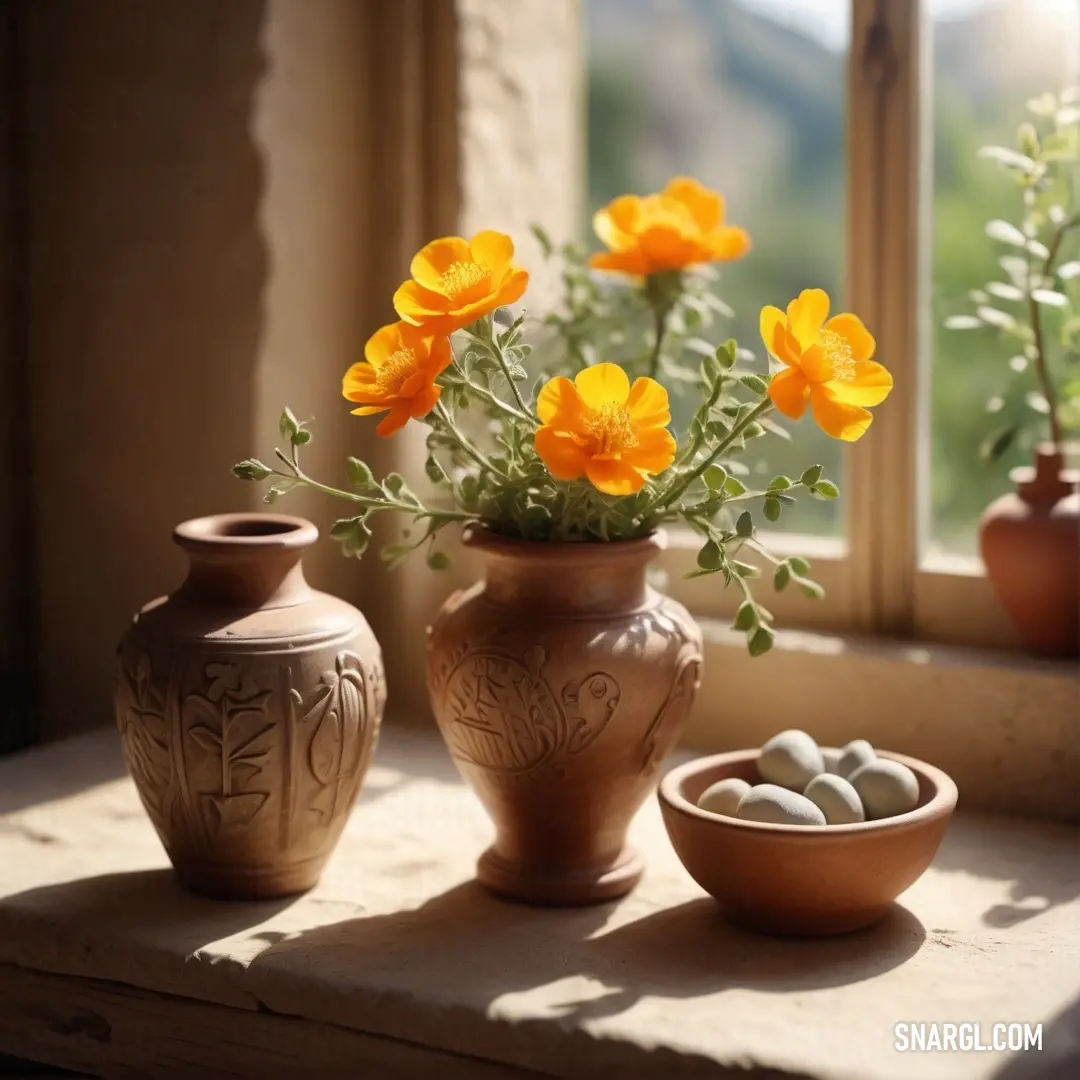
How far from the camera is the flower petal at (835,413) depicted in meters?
1.32

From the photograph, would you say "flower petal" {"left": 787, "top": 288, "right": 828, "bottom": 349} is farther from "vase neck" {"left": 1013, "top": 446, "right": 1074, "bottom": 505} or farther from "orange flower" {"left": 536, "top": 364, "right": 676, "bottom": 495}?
"vase neck" {"left": 1013, "top": 446, "right": 1074, "bottom": 505}

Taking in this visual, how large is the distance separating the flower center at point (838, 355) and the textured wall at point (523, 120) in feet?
2.74

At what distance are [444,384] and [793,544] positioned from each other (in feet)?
2.67

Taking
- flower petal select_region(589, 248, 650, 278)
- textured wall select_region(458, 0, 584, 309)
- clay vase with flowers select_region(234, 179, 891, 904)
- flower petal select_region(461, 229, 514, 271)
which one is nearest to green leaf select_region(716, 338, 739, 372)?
clay vase with flowers select_region(234, 179, 891, 904)

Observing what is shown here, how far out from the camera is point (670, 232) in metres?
1.68

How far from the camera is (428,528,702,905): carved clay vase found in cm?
141

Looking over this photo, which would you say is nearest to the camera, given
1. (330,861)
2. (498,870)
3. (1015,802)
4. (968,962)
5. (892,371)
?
(968,962)

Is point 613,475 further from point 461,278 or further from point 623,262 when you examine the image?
point 623,262

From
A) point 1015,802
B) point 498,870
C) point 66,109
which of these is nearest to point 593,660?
point 498,870

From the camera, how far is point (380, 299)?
2098 mm

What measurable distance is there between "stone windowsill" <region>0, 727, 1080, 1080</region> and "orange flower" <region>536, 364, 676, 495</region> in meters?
0.44

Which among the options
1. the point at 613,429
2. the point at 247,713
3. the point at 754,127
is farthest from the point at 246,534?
the point at 754,127

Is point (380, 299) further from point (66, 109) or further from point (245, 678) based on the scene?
point (245, 678)

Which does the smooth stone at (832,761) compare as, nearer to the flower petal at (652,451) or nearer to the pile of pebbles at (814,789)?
the pile of pebbles at (814,789)
